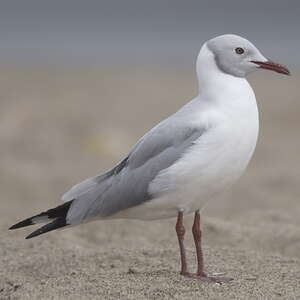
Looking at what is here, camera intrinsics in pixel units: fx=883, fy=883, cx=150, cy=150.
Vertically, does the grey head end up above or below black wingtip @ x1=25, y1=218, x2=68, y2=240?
above

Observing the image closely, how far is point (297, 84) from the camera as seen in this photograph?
13875 mm

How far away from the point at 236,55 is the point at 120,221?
206 cm

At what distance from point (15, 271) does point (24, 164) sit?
13.0 ft

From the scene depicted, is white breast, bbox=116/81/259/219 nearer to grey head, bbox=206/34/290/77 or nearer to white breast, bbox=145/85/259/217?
white breast, bbox=145/85/259/217

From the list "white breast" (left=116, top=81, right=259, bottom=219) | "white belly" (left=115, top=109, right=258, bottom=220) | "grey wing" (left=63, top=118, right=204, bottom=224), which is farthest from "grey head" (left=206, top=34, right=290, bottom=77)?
"grey wing" (left=63, top=118, right=204, bottom=224)

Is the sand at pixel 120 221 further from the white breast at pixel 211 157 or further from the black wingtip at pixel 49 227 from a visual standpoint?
the white breast at pixel 211 157

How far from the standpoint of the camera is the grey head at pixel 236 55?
4.20 metres

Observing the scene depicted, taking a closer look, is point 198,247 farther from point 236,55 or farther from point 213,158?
point 236,55

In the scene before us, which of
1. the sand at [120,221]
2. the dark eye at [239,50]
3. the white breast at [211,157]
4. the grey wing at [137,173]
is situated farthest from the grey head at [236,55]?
the sand at [120,221]

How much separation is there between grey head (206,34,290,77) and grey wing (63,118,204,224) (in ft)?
1.25

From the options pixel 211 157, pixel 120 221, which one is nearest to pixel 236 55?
pixel 211 157

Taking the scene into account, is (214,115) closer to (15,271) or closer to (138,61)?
(15,271)

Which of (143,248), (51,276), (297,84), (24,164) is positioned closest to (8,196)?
(24,164)

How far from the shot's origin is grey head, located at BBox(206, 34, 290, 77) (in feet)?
13.8
